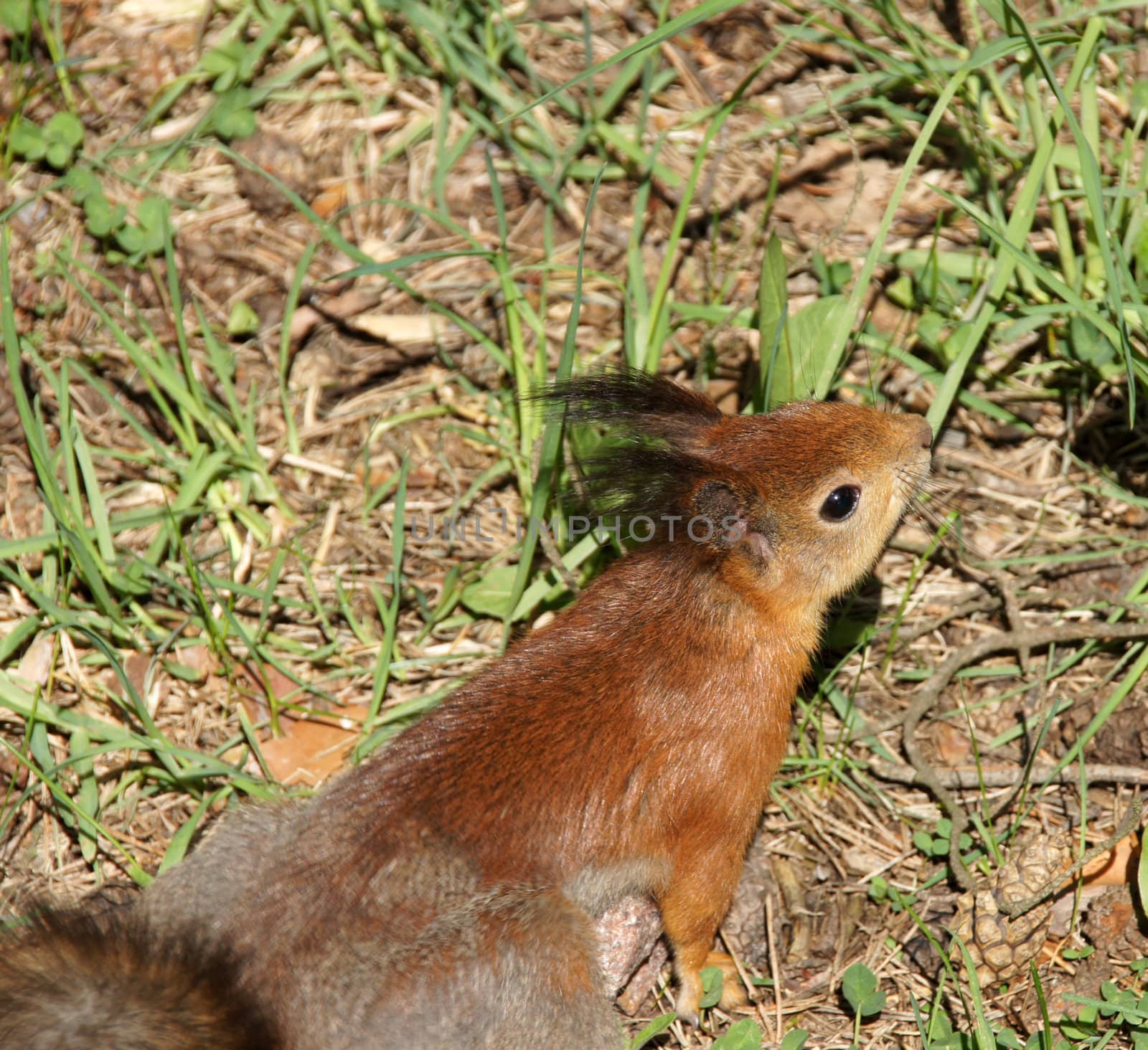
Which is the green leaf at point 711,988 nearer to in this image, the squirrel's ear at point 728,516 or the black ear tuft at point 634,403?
the squirrel's ear at point 728,516

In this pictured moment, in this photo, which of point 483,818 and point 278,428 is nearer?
point 483,818

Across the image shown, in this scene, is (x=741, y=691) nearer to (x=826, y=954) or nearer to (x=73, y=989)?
(x=826, y=954)

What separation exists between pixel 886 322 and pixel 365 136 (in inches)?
90.3

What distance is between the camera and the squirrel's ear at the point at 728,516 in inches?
126

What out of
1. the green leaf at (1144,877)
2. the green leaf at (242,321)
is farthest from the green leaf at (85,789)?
the green leaf at (1144,877)

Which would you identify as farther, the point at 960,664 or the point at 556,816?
the point at 960,664

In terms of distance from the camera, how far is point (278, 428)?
15.3 feet

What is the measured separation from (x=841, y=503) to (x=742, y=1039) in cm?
147

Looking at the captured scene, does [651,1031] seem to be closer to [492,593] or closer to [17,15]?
[492,593]

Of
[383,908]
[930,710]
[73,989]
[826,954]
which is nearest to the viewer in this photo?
[73,989]

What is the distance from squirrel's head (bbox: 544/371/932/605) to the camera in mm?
3176

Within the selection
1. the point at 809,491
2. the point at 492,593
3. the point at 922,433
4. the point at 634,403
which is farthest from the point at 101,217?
the point at 922,433

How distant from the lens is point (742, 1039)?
3260mm

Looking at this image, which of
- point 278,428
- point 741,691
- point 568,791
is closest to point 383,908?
point 568,791
